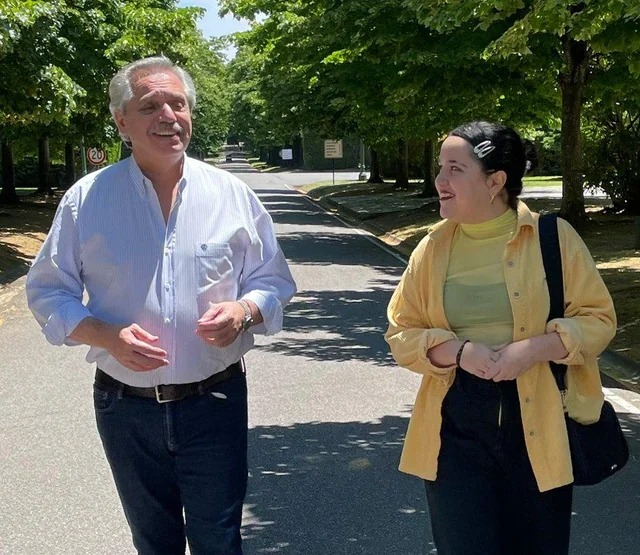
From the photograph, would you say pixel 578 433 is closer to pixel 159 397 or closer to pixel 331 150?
pixel 159 397

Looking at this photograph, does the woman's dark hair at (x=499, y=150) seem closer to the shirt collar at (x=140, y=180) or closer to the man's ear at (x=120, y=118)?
the shirt collar at (x=140, y=180)

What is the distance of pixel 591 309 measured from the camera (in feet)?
9.16

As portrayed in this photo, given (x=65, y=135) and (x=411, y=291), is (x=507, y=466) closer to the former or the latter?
(x=411, y=291)

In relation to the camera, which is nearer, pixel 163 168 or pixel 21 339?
pixel 163 168

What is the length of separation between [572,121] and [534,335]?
1623 centimetres

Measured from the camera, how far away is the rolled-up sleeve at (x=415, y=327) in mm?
2818

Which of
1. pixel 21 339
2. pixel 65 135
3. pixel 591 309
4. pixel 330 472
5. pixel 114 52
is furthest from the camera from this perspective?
pixel 65 135

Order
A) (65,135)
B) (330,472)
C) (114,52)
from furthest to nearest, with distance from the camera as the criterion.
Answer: (65,135)
(114,52)
(330,472)

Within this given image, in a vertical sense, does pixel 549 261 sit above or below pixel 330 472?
above

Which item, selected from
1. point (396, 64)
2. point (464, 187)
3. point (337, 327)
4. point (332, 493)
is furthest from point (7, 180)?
point (464, 187)

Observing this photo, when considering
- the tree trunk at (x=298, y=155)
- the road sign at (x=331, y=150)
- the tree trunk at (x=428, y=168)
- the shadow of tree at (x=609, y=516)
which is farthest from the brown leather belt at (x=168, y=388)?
the tree trunk at (x=298, y=155)

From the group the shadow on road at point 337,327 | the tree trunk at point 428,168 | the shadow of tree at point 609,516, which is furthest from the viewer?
the tree trunk at point 428,168

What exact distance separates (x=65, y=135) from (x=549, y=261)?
25.2 meters

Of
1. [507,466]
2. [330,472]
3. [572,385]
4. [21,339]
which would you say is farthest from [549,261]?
[21,339]
